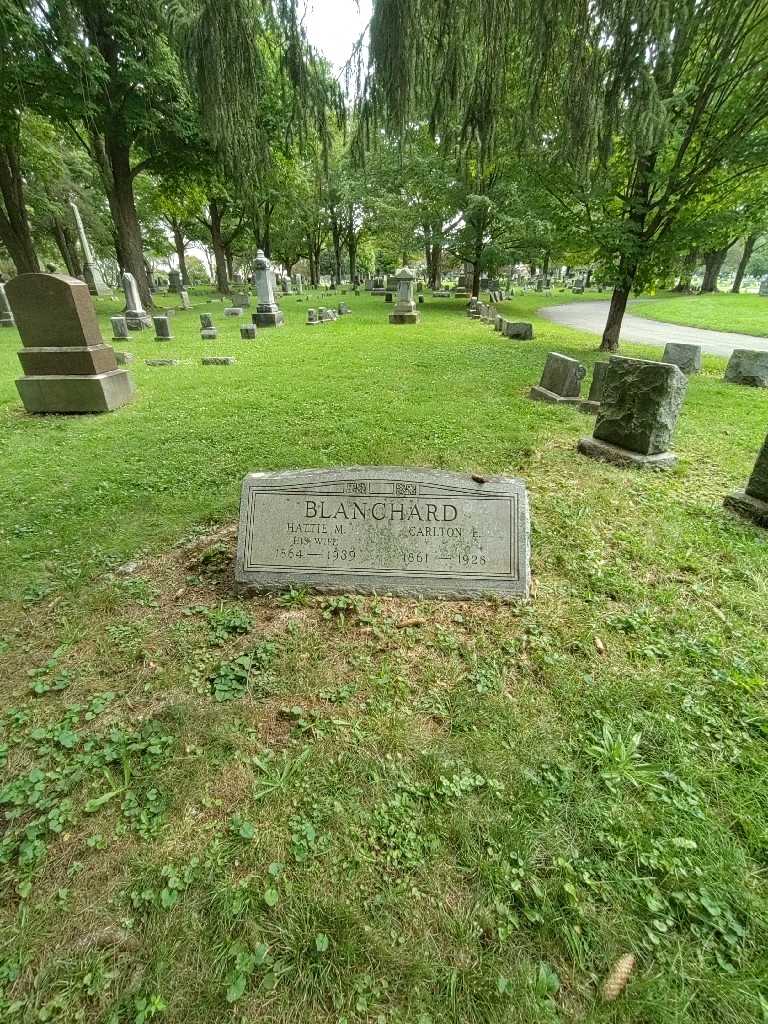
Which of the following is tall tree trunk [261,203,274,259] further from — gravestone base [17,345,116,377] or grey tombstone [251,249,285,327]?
gravestone base [17,345,116,377]

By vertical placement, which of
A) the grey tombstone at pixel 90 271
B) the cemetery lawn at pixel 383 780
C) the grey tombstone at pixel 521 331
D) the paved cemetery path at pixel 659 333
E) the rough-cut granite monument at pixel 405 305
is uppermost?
the grey tombstone at pixel 90 271

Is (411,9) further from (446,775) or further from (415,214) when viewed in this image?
(415,214)

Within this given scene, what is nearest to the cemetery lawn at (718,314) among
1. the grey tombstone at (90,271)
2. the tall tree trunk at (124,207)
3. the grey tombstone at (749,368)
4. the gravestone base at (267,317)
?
the grey tombstone at (749,368)

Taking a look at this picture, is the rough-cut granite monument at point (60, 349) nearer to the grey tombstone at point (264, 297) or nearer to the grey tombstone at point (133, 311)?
the grey tombstone at point (264, 297)

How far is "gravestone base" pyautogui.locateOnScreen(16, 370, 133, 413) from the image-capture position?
6086 mm

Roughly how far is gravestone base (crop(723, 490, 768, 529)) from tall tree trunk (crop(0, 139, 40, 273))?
76.5ft

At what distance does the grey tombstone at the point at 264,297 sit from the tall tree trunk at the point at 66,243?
21904 mm

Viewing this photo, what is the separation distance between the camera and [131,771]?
1782mm

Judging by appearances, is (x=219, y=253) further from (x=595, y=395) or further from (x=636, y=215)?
(x=595, y=395)

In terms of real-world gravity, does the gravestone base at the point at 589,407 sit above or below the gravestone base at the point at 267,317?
below

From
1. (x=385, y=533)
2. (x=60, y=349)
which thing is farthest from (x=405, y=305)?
(x=385, y=533)

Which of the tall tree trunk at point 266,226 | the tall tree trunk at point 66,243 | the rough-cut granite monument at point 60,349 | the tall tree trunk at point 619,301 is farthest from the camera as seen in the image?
the tall tree trunk at point 66,243

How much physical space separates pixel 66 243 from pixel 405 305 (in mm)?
29714

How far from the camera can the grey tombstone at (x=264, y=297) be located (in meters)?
15.2
